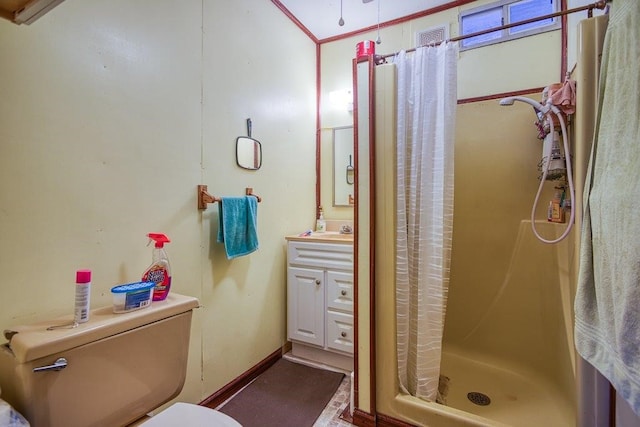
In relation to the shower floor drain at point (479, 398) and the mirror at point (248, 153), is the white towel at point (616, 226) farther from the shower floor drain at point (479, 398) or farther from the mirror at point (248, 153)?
the mirror at point (248, 153)

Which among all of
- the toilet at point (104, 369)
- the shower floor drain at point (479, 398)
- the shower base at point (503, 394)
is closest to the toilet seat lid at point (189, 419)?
the toilet at point (104, 369)

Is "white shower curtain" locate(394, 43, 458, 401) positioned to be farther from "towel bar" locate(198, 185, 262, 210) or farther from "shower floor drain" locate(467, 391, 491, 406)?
"towel bar" locate(198, 185, 262, 210)

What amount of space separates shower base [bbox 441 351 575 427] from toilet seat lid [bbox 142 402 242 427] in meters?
1.21

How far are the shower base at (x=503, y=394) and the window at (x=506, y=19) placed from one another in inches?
84.5

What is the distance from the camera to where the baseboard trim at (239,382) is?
1.56 m

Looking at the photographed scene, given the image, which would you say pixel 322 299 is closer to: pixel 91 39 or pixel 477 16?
pixel 91 39

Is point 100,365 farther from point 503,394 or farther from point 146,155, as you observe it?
point 503,394

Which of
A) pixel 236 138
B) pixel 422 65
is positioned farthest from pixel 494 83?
pixel 236 138

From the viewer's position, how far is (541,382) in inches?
65.8

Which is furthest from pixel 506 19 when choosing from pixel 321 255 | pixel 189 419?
pixel 189 419

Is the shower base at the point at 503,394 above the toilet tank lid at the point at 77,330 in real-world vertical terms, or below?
below

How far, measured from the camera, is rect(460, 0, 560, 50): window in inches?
73.7

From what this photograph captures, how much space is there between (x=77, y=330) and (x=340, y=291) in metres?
1.40

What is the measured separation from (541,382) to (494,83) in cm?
189
